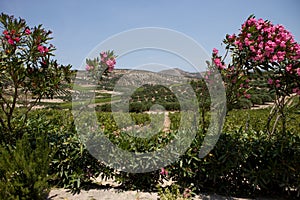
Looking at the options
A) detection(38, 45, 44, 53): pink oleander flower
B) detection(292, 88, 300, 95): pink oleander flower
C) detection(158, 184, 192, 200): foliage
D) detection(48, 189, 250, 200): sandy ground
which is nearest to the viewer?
detection(158, 184, 192, 200): foliage

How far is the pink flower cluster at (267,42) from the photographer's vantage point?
2.95m

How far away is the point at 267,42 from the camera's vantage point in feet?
9.66

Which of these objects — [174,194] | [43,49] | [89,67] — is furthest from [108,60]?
[174,194]

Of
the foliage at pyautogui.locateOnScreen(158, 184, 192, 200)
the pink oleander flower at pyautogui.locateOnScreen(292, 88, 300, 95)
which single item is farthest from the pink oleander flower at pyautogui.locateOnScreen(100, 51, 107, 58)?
the pink oleander flower at pyautogui.locateOnScreen(292, 88, 300, 95)

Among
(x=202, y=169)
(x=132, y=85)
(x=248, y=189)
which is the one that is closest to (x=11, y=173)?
(x=202, y=169)

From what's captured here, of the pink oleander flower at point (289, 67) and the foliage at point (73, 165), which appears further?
the foliage at point (73, 165)

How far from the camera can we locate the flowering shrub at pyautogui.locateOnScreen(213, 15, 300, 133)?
299 centimetres

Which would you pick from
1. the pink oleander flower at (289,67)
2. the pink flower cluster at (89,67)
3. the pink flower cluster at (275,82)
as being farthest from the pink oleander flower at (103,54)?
the pink oleander flower at (289,67)

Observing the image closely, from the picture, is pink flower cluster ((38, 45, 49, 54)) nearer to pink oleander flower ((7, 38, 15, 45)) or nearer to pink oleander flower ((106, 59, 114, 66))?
pink oleander flower ((7, 38, 15, 45))

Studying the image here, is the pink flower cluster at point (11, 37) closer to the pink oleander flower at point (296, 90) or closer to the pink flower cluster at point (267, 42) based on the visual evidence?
the pink flower cluster at point (267, 42)

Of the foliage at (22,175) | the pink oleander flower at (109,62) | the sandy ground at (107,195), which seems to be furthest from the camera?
the pink oleander flower at (109,62)

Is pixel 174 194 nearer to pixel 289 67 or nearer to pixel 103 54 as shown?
pixel 289 67

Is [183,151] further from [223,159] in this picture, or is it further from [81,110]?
[81,110]

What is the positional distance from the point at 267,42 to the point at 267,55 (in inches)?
6.2
